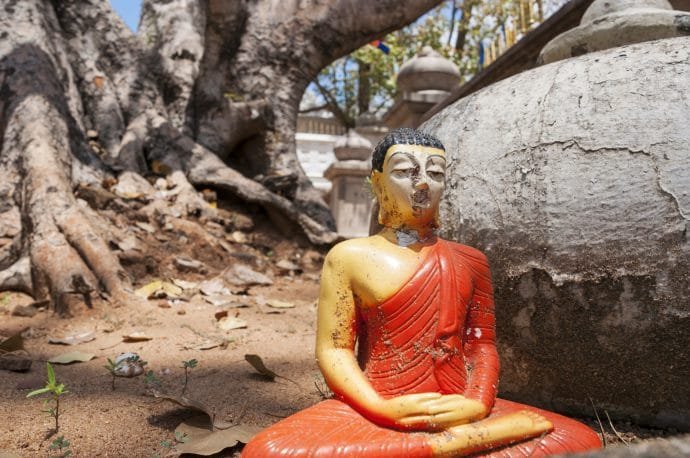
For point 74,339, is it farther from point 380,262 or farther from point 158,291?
point 380,262

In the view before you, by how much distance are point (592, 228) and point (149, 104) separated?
5034 millimetres

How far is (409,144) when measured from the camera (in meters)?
1.67

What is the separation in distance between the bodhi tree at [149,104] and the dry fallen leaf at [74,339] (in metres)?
0.45

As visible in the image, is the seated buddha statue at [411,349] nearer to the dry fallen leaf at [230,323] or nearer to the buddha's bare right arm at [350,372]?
the buddha's bare right arm at [350,372]

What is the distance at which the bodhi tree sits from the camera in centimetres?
377

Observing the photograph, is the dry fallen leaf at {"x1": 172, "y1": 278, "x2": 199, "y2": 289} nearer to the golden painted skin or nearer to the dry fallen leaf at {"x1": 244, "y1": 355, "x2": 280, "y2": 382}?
the dry fallen leaf at {"x1": 244, "y1": 355, "x2": 280, "y2": 382}

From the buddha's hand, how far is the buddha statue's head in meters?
0.51

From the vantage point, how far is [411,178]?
165cm

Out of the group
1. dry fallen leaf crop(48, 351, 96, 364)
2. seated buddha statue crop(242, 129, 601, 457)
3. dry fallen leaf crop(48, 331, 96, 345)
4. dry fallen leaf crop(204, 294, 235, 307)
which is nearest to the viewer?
seated buddha statue crop(242, 129, 601, 457)

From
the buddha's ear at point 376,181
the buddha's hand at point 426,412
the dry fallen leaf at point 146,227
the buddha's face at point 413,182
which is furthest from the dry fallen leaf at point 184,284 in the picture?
the buddha's hand at point 426,412

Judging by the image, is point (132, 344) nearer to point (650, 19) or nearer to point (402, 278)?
point (402, 278)

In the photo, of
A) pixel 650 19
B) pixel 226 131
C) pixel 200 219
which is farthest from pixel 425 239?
pixel 226 131

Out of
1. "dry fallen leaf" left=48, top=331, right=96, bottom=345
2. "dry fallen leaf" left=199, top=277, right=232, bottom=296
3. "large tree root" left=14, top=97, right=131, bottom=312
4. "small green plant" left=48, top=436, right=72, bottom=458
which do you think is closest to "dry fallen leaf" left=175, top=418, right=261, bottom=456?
"small green plant" left=48, top=436, right=72, bottom=458

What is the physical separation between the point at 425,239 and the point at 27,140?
3571 mm
